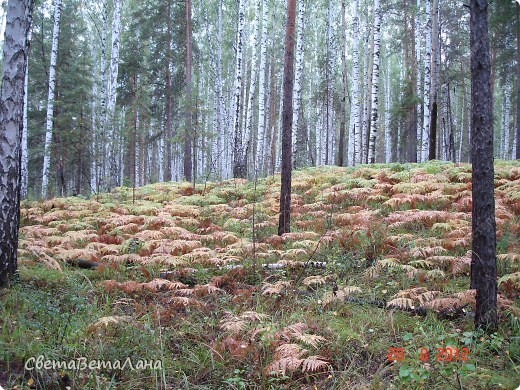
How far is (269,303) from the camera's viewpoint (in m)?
4.92

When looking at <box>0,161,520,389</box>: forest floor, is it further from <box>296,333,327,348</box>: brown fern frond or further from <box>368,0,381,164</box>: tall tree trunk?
<box>368,0,381,164</box>: tall tree trunk

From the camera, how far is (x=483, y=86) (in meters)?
3.94

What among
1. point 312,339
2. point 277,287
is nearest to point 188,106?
point 277,287

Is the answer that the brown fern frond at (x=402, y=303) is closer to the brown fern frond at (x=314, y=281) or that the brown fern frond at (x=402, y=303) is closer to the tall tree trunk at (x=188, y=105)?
the brown fern frond at (x=314, y=281)

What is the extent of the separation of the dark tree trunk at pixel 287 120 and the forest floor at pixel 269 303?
1.59ft

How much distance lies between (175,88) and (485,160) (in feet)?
62.7

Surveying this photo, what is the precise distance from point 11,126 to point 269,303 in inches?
161

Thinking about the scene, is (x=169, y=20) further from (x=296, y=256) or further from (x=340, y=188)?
(x=296, y=256)

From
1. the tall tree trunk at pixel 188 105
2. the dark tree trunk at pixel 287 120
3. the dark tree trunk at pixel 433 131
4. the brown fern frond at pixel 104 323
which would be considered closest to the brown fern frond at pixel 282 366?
the brown fern frond at pixel 104 323

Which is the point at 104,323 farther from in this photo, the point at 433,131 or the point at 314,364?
the point at 433,131

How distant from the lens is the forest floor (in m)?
3.31

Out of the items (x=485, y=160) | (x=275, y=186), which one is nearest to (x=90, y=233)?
(x=275, y=186)

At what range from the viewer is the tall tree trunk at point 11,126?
4691 millimetres

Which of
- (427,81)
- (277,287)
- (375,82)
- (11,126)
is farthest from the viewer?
(375,82)
